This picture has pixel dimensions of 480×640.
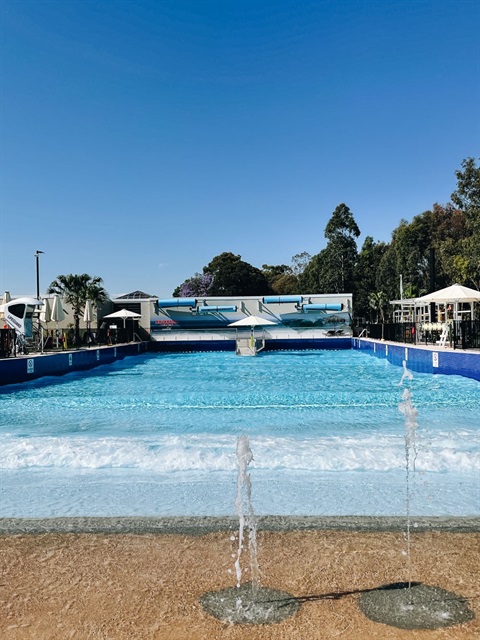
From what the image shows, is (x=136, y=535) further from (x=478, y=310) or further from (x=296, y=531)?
(x=478, y=310)

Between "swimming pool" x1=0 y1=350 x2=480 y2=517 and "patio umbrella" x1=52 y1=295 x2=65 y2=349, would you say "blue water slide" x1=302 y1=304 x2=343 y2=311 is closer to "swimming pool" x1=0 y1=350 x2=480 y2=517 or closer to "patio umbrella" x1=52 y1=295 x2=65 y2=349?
"patio umbrella" x1=52 y1=295 x2=65 y2=349

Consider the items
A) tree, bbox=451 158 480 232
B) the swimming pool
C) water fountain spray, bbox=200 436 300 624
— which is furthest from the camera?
tree, bbox=451 158 480 232

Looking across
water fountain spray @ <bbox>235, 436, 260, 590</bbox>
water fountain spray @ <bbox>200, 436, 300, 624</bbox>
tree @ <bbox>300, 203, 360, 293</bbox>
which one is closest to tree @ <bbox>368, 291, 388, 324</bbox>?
tree @ <bbox>300, 203, 360, 293</bbox>

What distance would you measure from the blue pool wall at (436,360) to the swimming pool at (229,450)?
1329 millimetres

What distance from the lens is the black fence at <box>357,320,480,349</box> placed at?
1592 centimetres

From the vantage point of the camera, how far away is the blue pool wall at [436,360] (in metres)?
13.9

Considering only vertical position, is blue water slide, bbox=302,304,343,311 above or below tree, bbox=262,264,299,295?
below

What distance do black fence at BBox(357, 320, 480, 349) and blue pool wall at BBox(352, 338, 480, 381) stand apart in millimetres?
903

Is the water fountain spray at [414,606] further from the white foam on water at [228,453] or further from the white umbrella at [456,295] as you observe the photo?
the white umbrella at [456,295]

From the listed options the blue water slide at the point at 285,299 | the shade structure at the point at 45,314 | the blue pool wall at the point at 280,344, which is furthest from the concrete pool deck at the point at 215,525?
the blue water slide at the point at 285,299

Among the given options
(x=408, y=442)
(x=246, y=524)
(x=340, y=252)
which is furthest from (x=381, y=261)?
(x=246, y=524)

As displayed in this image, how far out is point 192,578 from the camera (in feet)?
8.14

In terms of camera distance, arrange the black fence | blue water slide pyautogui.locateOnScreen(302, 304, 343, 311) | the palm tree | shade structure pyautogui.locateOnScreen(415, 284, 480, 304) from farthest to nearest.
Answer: blue water slide pyautogui.locateOnScreen(302, 304, 343, 311), the palm tree, shade structure pyautogui.locateOnScreen(415, 284, 480, 304), the black fence

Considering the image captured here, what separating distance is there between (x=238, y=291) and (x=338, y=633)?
5195cm
